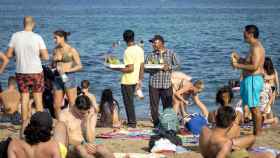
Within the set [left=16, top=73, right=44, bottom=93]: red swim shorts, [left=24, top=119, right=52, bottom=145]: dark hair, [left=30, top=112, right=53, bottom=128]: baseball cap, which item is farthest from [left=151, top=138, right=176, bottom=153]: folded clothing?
[left=30, top=112, right=53, bottom=128]: baseball cap

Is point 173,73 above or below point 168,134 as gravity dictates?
above

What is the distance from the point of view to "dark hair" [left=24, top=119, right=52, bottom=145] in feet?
23.0

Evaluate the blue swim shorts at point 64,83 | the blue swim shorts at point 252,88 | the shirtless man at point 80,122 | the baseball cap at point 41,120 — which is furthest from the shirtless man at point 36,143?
Answer: the blue swim shorts at point 252,88

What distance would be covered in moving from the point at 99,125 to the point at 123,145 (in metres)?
2.09

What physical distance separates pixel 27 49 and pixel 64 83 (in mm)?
945

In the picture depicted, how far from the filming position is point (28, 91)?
33.7ft

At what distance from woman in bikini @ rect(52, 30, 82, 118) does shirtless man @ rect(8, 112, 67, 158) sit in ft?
11.7

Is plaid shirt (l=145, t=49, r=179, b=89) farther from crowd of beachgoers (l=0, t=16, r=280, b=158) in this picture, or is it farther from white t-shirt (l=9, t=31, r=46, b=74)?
white t-shirt (l=9, t=31, r=46, b=74)

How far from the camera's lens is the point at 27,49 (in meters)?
10.1

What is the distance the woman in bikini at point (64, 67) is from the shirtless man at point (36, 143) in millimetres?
3566

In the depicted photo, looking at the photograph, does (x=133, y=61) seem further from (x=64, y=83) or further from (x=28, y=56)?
(x=28, y=56)

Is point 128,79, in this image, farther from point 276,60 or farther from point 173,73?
point 276,60

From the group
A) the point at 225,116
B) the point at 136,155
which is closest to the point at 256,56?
the point at 136,155

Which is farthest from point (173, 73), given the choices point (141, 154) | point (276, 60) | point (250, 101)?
point (276, 60)
